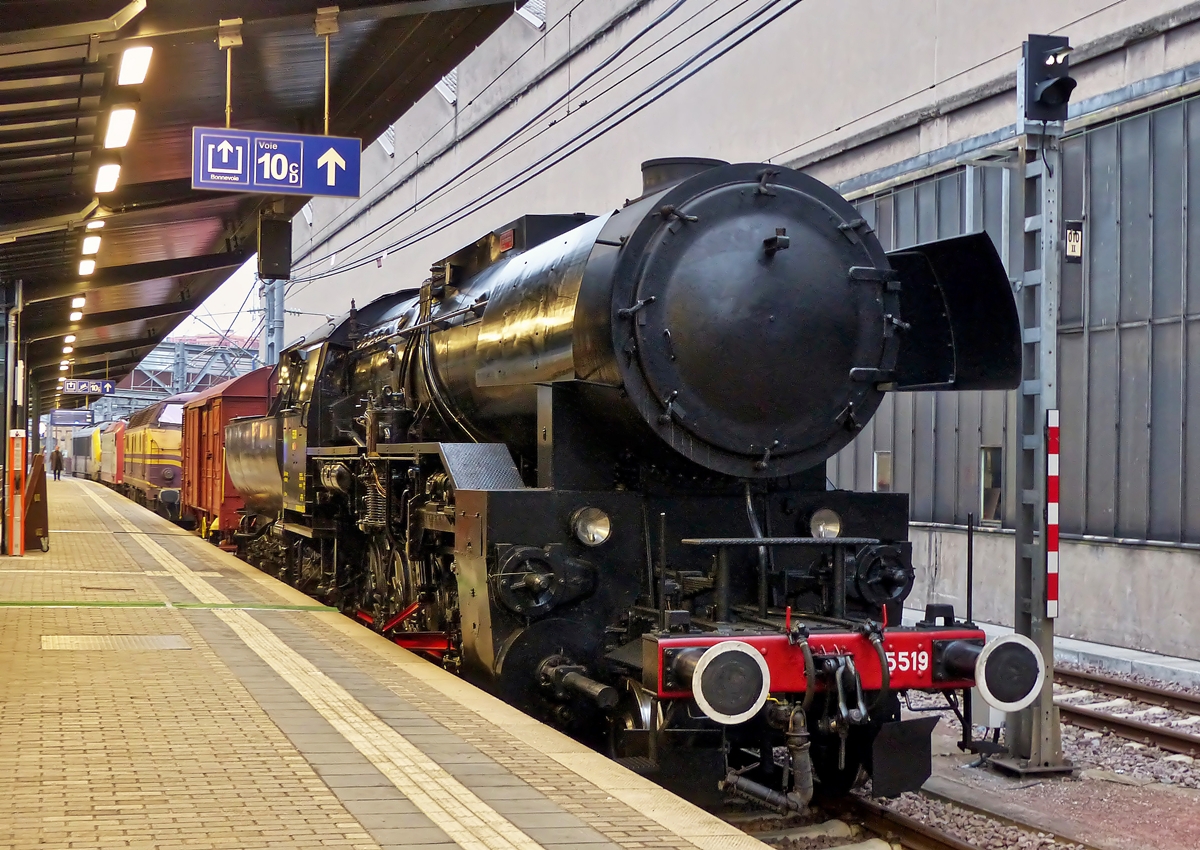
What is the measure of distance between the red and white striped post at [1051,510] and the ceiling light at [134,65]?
6792 millimetres

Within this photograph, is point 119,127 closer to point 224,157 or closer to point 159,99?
point 224,157

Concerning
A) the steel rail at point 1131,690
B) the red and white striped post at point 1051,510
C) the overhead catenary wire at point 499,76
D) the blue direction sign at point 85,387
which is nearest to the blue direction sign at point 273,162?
the red and white striped post at point 1051,510

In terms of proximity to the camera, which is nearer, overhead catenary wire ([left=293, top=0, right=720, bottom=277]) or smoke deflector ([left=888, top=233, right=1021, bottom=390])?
smoke deflector ([left=888, top=233, right=1021, bottom=390])

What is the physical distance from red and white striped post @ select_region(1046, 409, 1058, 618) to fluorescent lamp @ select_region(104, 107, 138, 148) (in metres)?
7.48

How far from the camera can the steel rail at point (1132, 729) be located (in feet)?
25.2

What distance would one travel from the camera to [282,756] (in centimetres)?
499

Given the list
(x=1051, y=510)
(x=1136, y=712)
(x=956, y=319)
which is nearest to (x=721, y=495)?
(x=956, y=319)

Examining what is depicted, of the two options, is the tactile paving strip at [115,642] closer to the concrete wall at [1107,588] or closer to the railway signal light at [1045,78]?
the railway signal light at [1045,78]

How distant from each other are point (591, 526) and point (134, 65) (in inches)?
215

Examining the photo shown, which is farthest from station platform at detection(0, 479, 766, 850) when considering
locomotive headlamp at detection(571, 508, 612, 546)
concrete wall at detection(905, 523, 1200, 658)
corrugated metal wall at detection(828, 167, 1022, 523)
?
corrugated metal wall at detection(828, 167, 1022, 523)

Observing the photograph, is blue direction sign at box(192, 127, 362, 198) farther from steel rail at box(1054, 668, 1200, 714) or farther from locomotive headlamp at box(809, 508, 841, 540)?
steel rail at box(1054, 668, 1200, 714)

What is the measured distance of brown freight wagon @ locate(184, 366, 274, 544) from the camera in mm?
18812

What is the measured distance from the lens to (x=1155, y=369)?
37.4 feet

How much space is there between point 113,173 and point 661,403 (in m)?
7.83
